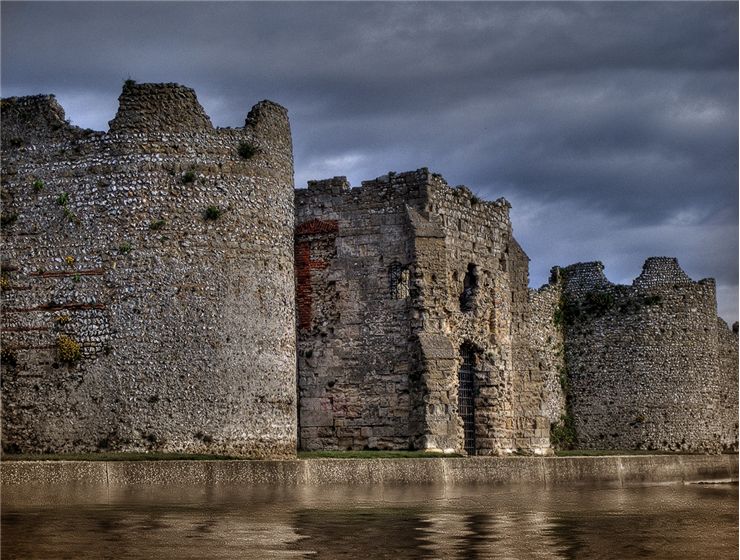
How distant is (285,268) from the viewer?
1003 inches

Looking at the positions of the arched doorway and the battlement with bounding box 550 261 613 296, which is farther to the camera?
the battlement with bounding box 550 261 613 296

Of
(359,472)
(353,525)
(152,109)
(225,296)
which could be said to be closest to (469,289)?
(225,296)

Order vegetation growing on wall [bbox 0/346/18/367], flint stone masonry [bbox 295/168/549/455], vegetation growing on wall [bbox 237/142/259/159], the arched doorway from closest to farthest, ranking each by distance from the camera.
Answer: vegetation growing on wall [bbox 0/346/18/367] < vegetation growing on wall [bbox 237/142/259/159] < flint stone masonry [bbox 295/168/549/455] < the arched doorway

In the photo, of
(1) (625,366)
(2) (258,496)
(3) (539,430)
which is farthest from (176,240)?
(1) (625,366)

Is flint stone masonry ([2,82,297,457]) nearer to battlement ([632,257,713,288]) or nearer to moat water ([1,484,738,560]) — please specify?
moat water ([1,484,738,560])

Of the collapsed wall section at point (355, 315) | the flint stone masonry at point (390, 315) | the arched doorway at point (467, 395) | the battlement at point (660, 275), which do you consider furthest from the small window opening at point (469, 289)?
the battlement at point (660, 275)

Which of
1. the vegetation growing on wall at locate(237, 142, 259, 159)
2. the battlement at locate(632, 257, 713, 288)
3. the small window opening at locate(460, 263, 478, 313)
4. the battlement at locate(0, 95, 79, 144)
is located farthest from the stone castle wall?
the battlement at locate(0, 95, 79, 144)

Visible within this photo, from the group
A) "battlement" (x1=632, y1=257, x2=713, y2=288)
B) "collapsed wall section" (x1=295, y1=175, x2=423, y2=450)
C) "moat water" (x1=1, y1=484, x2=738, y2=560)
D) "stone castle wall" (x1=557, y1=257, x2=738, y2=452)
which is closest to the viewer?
"moat water" (x1=1, y1=484, x2=738, y2=560)

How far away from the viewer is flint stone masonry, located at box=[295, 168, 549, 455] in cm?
2894

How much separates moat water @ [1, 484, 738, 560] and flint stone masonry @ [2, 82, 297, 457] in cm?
340

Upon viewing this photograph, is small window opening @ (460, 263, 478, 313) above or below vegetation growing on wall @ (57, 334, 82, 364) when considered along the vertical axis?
above

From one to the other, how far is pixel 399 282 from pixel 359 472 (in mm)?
7711

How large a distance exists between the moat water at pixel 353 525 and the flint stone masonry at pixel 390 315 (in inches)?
258

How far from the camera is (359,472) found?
74.7ft
